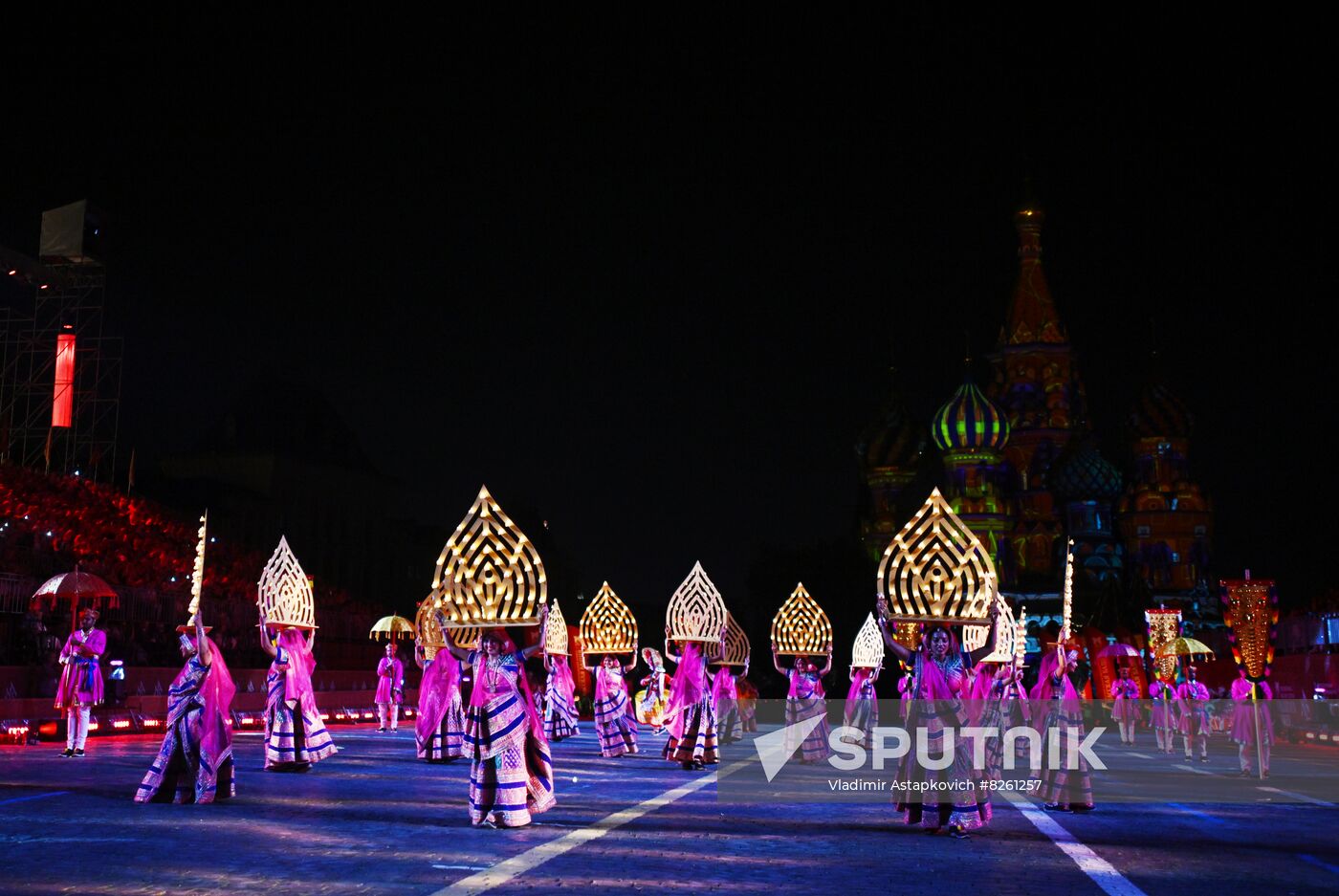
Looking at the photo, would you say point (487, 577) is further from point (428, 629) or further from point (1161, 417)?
point (1161, 417)

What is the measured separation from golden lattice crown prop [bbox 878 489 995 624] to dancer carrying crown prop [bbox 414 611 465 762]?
815 cm

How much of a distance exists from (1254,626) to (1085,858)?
46.5ft

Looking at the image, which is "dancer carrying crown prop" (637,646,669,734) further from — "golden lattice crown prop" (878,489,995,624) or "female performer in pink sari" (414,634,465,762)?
"golden lattice crown prop" (878,489,995,624)

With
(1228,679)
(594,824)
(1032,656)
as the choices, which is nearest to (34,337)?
(594,824)

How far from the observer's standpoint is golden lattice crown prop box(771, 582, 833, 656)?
73.4 ft

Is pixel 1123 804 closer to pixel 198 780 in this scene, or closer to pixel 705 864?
pixel 705 864

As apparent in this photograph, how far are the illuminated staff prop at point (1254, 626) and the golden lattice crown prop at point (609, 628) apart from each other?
9.83m

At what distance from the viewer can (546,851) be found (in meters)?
9.69

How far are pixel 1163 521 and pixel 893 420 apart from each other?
15193 mm

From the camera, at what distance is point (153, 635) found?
28906 mm

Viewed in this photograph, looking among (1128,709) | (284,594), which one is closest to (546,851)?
(284,594)

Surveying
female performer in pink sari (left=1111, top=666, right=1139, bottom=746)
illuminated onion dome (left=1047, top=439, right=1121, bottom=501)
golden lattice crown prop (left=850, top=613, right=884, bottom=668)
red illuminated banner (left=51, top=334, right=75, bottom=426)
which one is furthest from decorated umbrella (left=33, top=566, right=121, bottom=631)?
illuminated onion dome (left=1047, top=439, right=1121, bottom=501)

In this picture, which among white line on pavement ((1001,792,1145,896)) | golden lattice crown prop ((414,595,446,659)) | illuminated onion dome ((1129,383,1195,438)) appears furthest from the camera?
illuminated onion dome ((1129,383,1195,438))

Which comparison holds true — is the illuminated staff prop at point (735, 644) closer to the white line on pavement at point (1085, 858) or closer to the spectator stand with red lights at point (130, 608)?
the white line on pavement at point (1085, 858)
